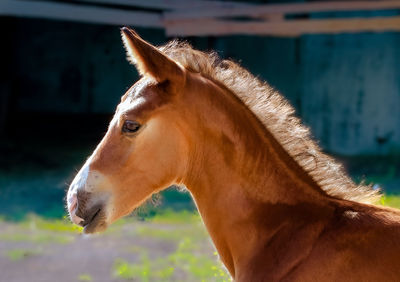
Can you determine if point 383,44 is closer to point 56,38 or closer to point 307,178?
point 56,38

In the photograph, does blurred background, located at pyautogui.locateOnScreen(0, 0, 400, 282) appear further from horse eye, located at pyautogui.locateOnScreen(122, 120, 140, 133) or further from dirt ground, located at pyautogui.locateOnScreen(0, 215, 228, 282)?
horse eye, located at pyautogui.locateOnScreen(122, 120, 140, 133)

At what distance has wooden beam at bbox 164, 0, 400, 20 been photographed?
35.9 ft

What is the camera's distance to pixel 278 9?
440 inches

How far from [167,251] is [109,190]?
390cm

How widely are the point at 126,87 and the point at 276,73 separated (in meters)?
3.26

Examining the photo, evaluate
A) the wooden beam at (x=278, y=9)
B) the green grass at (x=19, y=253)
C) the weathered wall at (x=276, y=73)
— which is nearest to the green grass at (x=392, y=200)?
the wooden beam at (x=278, y=9)

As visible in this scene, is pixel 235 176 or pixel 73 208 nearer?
pixel 73 208

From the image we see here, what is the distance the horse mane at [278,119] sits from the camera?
310 cm

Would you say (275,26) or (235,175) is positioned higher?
(275,26)

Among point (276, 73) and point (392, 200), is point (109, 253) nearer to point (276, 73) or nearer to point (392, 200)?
point (392, 200)

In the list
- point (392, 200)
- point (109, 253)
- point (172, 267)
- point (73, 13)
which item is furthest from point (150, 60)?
point (73, 13)

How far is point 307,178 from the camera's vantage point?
3082mm

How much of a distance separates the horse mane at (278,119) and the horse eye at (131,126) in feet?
1.22

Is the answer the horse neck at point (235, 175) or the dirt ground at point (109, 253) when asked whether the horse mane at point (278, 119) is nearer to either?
the horse neck at point (235, 175)
